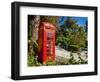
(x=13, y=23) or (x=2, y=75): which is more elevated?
(x=13, y=23)

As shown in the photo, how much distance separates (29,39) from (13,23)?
8cm

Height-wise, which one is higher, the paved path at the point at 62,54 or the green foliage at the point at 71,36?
the green foliage at the point at 71,36

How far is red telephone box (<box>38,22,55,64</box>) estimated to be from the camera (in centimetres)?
120

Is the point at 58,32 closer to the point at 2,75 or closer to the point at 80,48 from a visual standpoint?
the point at 80,48

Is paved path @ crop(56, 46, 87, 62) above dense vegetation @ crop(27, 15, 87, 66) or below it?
below

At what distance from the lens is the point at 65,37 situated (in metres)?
1.25

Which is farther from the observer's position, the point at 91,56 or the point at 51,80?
the point at 91,56

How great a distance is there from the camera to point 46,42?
121cm

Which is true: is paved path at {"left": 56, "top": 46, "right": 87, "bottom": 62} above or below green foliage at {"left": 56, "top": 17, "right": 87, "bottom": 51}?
below

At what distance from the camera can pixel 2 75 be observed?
1.19m

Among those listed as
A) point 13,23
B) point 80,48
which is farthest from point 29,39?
point 80,48

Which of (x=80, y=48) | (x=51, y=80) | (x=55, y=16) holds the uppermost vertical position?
(x=55, y=16)

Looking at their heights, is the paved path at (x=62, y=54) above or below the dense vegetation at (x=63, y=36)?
below

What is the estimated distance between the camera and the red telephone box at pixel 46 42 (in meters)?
1.20
